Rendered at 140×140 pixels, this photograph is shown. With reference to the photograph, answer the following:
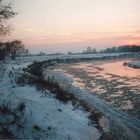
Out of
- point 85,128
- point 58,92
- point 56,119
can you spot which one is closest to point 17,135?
point 56,119

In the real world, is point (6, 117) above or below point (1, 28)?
below

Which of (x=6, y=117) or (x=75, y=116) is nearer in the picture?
(x=6, y=117)

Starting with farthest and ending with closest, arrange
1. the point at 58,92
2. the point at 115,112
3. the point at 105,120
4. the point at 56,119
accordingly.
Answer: the point at 58,92, the point at 115,112, the point at 105,120, the point at 56,119

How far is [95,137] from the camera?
11.2 meters

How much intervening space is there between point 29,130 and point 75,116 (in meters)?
3.03

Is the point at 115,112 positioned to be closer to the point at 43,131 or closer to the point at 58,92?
the point at 58,92

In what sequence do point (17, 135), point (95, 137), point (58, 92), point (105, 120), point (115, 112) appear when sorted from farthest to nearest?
point (58, 92)
point (115, 112)
point (105, 120)
point (95, 137)
point (17, 135)

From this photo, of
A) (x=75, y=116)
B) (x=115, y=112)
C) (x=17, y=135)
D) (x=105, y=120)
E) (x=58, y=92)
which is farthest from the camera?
(x=58, y=92)

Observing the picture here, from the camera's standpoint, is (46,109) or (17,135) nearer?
(17,135)

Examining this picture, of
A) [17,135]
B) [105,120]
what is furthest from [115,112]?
[17,135]

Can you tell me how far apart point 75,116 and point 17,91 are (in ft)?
15.6

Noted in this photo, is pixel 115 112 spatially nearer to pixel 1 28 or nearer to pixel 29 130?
pixel 29 130

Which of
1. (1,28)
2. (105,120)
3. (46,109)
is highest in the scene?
(1,28)

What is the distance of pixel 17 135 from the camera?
10.5 meters
